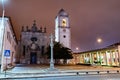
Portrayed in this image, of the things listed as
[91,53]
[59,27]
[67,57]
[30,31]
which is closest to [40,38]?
[30,31]

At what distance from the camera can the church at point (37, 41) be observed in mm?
55438

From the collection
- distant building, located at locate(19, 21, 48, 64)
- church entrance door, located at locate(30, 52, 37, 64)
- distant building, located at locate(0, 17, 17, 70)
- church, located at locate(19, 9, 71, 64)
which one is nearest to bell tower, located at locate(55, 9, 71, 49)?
church, located at locate(19, 9, 71, 64)

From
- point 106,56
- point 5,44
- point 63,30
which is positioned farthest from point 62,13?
point 5,44

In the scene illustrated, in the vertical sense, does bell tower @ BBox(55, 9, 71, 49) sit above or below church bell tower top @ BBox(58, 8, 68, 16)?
below

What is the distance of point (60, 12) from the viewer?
6281cm

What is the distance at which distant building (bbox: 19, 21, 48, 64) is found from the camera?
182 feet

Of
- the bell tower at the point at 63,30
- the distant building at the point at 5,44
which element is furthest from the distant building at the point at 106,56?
the distant building at the point at 5,44

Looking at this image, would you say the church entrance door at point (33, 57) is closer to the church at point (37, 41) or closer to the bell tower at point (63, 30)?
the church at point (37, 41)

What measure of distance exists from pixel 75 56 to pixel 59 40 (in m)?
8.65

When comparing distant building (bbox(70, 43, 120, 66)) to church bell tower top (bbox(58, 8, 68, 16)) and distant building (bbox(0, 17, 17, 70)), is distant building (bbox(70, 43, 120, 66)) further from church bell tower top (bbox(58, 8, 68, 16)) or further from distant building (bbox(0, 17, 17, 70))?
church bell tower top (bbox(58, 8, 68, 16))

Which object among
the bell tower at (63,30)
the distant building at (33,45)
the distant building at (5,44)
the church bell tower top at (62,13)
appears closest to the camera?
the distant building at (5,44)

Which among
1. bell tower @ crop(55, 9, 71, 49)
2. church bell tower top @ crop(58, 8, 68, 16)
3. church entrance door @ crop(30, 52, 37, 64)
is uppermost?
church bell tower top @ crop(58, 8, 68, 16)

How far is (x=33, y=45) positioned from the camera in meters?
56.8

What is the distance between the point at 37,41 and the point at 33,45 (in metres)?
2.07
